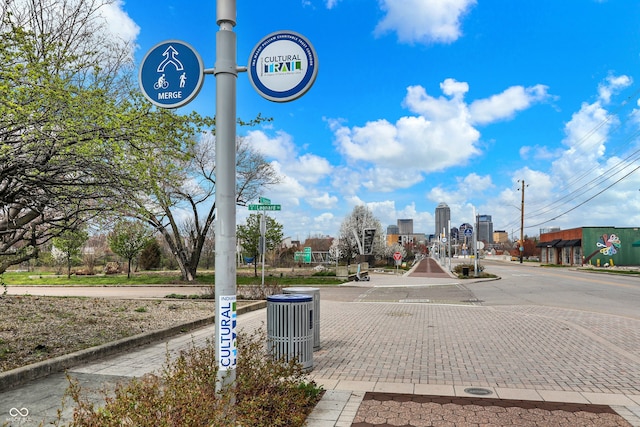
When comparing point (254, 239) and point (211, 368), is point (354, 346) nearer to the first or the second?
point (211, 368)

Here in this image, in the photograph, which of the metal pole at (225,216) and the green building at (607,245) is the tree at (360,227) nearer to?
the green building at (607,245)

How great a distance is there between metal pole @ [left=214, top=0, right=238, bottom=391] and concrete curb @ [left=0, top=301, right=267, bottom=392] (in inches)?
137

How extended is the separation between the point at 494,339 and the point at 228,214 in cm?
730

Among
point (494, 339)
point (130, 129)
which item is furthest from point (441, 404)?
point (130, 129)

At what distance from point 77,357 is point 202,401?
175 inches

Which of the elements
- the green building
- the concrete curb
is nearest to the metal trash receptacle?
the concrete curb

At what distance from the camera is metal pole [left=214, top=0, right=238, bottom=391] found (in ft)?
11.8

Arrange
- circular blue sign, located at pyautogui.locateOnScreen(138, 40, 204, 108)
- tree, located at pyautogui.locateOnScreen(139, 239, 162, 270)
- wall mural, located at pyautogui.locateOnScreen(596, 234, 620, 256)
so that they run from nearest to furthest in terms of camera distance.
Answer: circular blue sign, located at pyautogui.locateOnScreen(138, 40, 204, 108) → tree, located at pyautogui.locateOnScreen(139, 239, 162, 270) → wall mural, located at pyautogui.locateOnScreen(596, 234, 620, 256)

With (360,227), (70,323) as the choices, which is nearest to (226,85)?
(70,323)

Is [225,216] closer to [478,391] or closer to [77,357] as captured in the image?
[478,391]

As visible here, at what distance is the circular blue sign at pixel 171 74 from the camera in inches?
157

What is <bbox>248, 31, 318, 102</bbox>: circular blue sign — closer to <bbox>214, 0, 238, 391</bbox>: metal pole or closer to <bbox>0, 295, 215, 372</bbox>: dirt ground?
<bbox>214, 0, 238, 391</bbox>: metal pole

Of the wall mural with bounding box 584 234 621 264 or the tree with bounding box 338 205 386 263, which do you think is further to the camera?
the tree with bounding box 338 205 386 263

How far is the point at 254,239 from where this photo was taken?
32.3 metres
